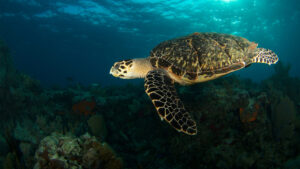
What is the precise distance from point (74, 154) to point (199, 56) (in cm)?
339

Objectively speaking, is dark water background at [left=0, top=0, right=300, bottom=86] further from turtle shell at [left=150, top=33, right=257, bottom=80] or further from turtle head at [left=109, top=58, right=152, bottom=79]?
turtle shell at [left=150, top=33, right=257, bottom=80]

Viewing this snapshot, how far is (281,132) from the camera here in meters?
3.83

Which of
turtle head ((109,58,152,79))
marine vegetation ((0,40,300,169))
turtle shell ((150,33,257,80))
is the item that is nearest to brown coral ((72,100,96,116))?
marine vegetation ((0,40,300,169))

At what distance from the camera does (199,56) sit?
392 cm

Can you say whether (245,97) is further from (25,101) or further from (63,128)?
(25,101)

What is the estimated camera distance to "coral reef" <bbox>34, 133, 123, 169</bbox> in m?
1.99

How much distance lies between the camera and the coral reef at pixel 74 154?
1990 millimetres

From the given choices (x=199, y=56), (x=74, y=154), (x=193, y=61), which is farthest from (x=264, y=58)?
(x=74, y=154)

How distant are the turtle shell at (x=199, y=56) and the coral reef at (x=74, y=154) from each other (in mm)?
2420

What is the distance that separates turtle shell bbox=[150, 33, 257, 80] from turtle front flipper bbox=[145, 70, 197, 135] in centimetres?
76

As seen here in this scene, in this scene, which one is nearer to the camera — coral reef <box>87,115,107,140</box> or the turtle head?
the turtle head

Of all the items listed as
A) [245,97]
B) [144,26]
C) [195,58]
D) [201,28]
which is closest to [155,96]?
[195,58]

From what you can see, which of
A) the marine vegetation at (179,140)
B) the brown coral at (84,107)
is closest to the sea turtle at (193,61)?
the marine vegetation at (179,140)

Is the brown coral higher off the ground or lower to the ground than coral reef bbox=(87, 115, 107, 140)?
higher
